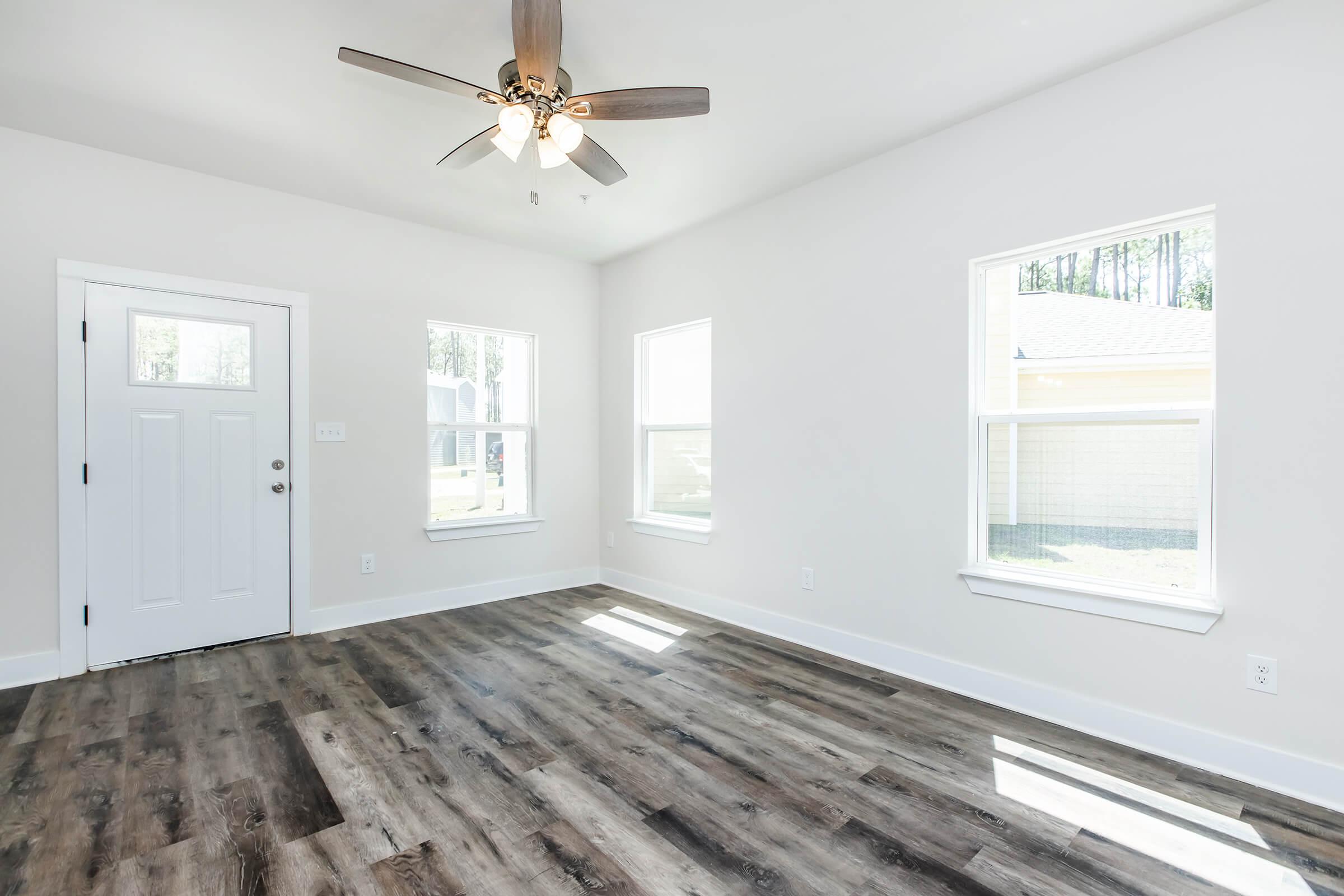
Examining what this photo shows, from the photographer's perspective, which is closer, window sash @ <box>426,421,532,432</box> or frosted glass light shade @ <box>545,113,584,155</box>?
frosted glass light shade @ <box>545,113,584,155</box>

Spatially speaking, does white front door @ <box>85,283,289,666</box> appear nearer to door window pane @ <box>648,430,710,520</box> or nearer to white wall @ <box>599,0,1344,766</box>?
door window pane @ <box>648,430,710,520</box>

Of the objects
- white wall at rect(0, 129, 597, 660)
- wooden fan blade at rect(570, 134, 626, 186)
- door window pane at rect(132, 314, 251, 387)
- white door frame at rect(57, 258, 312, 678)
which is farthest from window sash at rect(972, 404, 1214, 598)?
white door frame at rect(57, 258, 312, 678)

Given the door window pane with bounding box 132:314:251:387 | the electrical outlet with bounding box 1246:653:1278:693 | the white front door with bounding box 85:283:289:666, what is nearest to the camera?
the electrical outlet with bounding box 1246:653:1278:693

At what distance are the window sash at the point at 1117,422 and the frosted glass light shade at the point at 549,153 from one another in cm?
218

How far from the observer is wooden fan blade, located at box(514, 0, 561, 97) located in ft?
6.08

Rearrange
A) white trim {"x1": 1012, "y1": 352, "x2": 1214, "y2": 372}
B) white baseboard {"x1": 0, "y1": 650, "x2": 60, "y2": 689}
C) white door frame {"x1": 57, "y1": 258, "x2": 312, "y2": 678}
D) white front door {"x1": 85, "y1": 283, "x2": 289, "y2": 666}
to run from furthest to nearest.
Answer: white front door {"x1": 85, "y1": 283, "x2": 289, "y2": 666}, white door frame {"x1": 57, "y1": 258, "x2": 312, "y2": 678}, white baseboard {"x1": 0, "y1": 650, "x2": 60, "y2": 689}, white trim {"x1": 1012, "y1": 352, "x2": 1214, "y2": 372}

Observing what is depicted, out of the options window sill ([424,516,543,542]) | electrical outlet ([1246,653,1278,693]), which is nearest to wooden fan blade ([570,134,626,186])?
window sill ([424,516,543,542])

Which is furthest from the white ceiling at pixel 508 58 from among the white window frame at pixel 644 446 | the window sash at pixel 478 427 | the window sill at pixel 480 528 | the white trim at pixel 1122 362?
the window sill at pixel 480 528

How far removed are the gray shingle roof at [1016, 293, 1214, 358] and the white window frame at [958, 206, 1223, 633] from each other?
0.11m

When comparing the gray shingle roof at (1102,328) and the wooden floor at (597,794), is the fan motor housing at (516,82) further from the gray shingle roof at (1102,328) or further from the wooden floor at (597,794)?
the wooden floor at (597,794)

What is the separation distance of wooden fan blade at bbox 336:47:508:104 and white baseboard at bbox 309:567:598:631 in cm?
311

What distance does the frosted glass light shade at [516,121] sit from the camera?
219 cm

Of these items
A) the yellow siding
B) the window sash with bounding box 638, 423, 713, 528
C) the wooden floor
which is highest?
the yellow siding

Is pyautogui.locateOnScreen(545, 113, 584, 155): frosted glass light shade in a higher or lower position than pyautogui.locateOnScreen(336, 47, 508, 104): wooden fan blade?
lower
